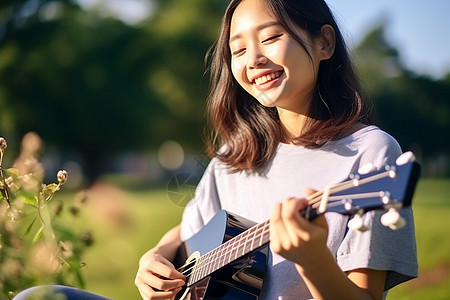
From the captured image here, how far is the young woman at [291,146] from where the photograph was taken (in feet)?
7.12

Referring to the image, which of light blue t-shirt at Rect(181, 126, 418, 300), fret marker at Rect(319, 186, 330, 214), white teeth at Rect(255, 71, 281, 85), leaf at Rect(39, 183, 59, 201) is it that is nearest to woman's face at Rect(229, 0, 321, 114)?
white teeth at Rect(255, 71, 281, 85)

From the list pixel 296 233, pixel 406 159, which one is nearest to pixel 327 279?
pixel 296 233

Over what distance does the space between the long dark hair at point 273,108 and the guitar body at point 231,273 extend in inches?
11.5

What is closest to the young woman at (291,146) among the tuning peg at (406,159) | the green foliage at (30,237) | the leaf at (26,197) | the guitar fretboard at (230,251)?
the guitar fretboard at (230,251)

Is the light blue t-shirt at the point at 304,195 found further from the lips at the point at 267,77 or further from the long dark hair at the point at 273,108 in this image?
the lips at the point at 267,77

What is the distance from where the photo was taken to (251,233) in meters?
2.24

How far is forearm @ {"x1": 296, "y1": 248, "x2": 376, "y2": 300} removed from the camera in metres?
1.93

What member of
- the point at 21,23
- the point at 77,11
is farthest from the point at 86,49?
the point at 21,23

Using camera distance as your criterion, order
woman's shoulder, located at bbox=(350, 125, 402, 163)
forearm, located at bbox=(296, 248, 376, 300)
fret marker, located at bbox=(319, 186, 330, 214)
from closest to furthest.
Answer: fret marker, located at bbox=(319, 186, 330, 214) → forearm, located at bbox=(296, 248, 376, 300) → woman's shoulder, located at bbox=(350, 125, 402, 163)

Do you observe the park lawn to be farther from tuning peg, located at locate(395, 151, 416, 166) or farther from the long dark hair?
tuning peg, located at locate(395, 151, 416, 166)

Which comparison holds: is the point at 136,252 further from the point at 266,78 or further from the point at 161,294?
the point at 266,78

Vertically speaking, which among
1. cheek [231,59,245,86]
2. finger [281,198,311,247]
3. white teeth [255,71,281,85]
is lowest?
finger [281,198,311,247]

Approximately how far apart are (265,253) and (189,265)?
0.48 metres

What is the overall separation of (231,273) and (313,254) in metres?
0.61
